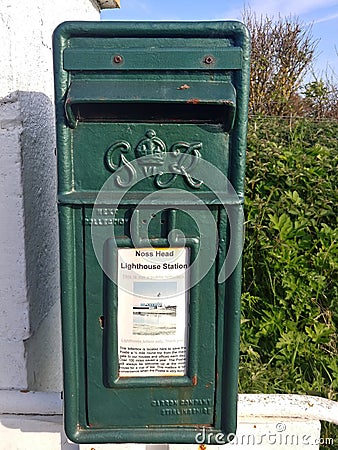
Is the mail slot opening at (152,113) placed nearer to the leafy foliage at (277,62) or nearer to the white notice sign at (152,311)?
the white notice sign at (152,311)

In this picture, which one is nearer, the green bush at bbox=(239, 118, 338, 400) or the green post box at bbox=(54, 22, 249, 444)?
the green post box at bbox=(54, 22, 249, 444)

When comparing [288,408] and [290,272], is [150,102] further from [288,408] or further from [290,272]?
[290,272]

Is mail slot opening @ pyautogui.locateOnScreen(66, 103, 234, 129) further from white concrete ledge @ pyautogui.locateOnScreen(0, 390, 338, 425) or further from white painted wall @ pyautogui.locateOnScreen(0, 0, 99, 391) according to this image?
white concrete ledge @ pyautogui.locateOnScreen(0, 390, 338, 425)

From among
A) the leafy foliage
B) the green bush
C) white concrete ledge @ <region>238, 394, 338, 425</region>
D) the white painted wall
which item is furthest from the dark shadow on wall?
the leafy foliage

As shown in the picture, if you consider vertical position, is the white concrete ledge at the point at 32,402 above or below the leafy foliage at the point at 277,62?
below

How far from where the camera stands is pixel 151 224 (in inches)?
48.5

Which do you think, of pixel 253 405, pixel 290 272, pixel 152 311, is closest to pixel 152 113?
pixel 152 311

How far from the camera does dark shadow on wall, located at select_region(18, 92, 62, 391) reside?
156 centimetres

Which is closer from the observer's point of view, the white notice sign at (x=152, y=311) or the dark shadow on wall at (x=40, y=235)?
the white notice sign at (x=152, y=311)

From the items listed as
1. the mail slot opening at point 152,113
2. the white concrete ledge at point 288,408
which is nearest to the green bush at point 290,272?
the white concrete ledge at point 288,408

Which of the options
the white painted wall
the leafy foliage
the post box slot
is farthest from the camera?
the leafy foliage

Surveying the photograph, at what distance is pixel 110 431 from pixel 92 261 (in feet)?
1.63

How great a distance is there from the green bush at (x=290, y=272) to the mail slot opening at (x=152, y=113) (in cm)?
131

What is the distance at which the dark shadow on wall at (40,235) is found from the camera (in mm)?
1559
